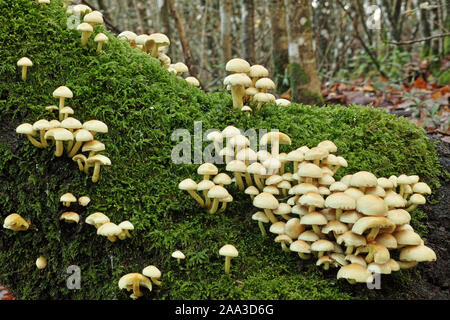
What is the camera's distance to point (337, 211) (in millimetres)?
2455

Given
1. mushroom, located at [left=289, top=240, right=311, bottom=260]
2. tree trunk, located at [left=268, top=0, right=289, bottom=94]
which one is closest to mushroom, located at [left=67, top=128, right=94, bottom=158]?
→ mushroom, located at [left=289, top=240, right=311, bottom=260]

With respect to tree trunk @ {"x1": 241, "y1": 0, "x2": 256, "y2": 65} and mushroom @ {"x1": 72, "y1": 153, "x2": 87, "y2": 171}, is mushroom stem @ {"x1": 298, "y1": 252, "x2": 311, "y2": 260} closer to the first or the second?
mushroom @ {"x1": 72, "y1": 153, "x2": 87, "y2": 171}

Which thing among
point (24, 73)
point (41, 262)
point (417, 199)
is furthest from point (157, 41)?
point (417, 199)

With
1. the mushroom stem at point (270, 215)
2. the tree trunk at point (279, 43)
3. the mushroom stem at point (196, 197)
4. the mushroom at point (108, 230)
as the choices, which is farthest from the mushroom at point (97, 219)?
the tree trunk at point (279, 43)

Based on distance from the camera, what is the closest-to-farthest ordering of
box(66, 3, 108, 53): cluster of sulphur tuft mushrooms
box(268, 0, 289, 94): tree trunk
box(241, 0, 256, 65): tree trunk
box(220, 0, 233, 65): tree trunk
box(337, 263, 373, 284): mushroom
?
box(337, 263, 373, 284): mushroom
box(66, 3, 108, 53): cluster of sulphur tuft mushrooms
box(268, 0, 289, 94): tree trunk
box(220, 0, 233, 65): tree trunk
box(241, 0, 256, 65): tree trunk

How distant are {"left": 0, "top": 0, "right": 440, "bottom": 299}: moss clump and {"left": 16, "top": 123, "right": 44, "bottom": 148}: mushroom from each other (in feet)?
0.34

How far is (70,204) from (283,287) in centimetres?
167

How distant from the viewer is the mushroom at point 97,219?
2.51m

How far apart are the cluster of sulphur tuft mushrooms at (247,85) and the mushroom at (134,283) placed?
1.66 metres

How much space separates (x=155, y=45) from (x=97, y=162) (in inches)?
59.8

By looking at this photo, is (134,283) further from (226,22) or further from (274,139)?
(226,22)

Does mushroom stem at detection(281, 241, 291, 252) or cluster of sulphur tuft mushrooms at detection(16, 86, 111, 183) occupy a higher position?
cluster of sulphur tuft mushrooms at detection(16, 86, 111, 183)

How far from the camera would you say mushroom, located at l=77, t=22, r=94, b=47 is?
3.09 meters

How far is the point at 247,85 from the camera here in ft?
10.2
